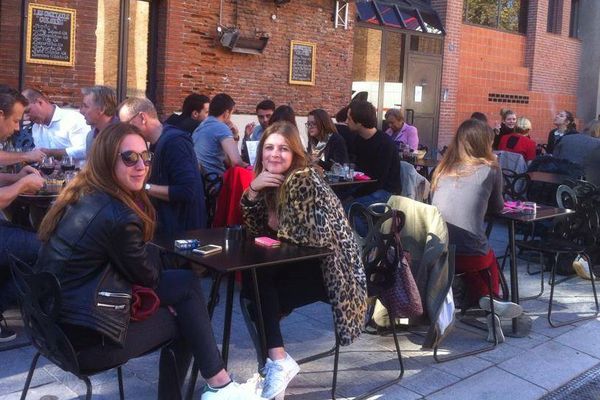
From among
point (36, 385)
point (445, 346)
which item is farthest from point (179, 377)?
point (445, 346)

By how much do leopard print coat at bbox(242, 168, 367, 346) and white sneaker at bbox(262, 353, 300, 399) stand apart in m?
0.33

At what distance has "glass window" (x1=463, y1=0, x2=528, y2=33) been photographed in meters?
17.2

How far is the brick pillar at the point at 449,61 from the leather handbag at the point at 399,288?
1218 centimetres

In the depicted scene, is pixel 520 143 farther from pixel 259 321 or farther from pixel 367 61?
pixel 259 321

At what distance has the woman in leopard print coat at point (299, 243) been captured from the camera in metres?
3.77

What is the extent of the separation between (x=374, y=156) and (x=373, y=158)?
2 centimetres

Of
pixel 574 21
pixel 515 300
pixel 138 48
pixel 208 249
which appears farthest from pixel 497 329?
pixel 574 21

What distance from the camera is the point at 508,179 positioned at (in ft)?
28.1

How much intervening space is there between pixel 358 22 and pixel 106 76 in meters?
5.76

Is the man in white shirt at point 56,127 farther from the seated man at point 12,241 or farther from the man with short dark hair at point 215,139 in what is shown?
the seated man at point 12,241

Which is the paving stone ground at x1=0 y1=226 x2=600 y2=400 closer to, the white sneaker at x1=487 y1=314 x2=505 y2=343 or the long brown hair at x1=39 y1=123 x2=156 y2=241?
the white sneaker at x1=487 y1=314 x2=505 y2=343

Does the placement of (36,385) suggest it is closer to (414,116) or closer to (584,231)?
(584,231)

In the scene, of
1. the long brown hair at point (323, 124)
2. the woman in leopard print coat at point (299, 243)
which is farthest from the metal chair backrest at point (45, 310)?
the long brown hair at point (323, 124)

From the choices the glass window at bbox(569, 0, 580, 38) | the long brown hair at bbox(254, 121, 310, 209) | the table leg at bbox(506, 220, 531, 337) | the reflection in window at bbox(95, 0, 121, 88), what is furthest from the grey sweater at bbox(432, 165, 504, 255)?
the glass window at bbox(569, 0, 580, 38)
